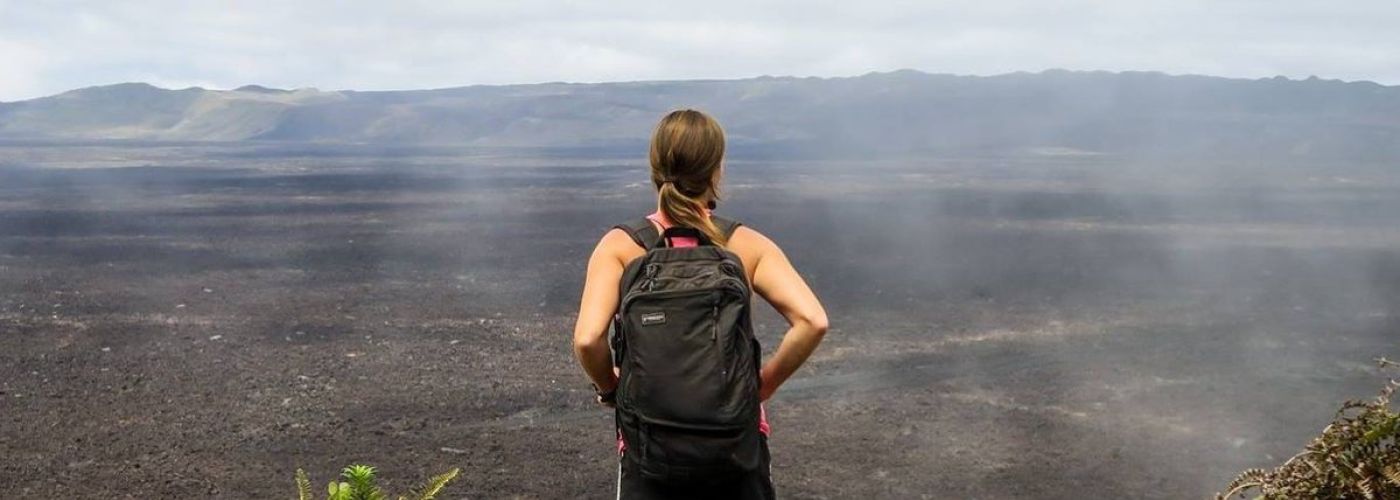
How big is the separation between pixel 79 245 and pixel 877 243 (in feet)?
39.8

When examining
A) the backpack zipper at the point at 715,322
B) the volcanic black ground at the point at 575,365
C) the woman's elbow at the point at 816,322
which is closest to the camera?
the backpack zipper at the point at 715,322

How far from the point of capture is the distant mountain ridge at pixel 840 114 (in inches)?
2704

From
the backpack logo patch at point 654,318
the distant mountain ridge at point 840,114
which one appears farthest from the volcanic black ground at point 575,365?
the distant mountain ridge at point 840,114

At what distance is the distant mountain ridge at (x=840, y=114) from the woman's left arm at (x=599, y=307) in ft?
182

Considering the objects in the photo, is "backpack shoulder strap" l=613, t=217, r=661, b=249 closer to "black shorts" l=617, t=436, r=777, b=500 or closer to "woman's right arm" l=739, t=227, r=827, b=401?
"woman's right arm" l=739, t=227, r=827, b=401

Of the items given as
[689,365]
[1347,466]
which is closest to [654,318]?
[689,365]

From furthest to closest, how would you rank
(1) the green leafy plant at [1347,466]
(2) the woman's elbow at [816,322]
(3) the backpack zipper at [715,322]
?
(2) the woman's elbow at [816,322] < (3) the backpack zipper at [715,322] < (1) the green leafy plant at [1347,466]

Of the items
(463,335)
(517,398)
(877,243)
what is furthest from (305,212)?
(517,398)

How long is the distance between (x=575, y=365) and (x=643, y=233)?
7.55 meters

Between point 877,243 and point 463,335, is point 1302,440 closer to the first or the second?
point 463,335

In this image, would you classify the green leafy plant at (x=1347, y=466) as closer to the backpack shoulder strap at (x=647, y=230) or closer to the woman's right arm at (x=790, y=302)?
the woman's right arm at (x=790, y=302)

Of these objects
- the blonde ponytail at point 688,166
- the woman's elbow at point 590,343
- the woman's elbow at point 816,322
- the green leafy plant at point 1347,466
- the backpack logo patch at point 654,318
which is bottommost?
the green leafy plant at point 1347,466

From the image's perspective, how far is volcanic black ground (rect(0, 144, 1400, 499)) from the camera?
24.0ft

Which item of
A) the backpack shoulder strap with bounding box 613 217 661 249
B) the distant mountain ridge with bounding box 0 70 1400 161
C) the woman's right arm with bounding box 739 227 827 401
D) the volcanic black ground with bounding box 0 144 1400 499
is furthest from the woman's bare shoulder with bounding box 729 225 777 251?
the distant mountain ridge with bounding box 0 70 1400 161
